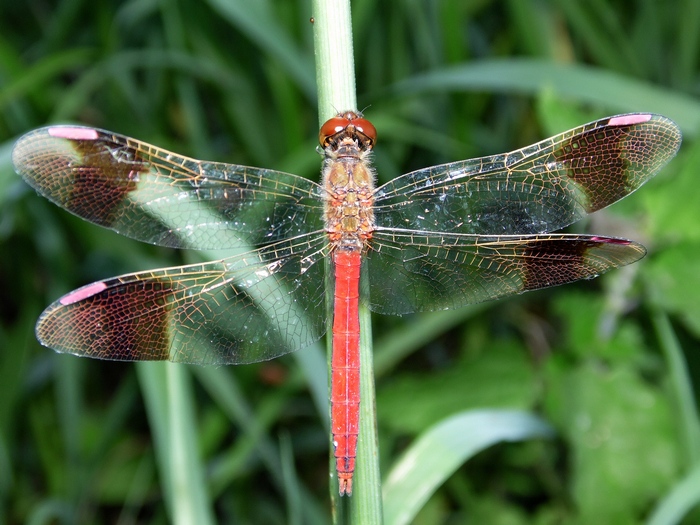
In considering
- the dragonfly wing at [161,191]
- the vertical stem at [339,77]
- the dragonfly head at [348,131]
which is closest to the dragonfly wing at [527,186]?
the dragonfly head at [348,131]

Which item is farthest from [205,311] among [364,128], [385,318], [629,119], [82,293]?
[385,318]

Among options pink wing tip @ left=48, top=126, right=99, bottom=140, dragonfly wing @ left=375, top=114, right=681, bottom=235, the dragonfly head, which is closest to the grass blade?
dragonfly wing @ left=375, top=114, right=681, bottom=235

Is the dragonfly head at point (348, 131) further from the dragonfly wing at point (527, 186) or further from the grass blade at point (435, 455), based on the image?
the grass blade at point (435, 455)

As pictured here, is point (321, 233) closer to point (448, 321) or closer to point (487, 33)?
point (448, 321)

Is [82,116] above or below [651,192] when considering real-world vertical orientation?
above

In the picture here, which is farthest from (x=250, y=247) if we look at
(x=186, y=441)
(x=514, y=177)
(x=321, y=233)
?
(x=514, y=177)

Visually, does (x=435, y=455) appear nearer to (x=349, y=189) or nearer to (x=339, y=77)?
(x=349, y=189)
